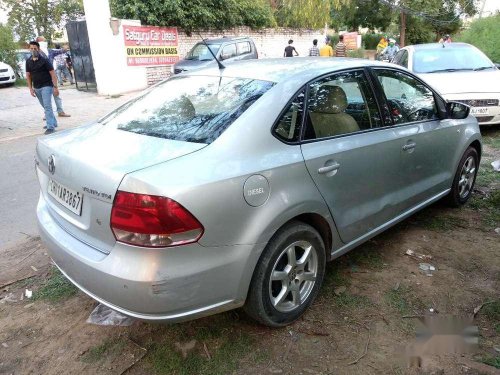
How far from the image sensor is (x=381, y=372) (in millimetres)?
2398

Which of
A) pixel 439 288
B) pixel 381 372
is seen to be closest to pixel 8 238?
pixel 381 372

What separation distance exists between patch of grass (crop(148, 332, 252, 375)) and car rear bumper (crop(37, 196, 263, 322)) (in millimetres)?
355

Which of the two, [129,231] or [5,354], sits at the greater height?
[129,231]

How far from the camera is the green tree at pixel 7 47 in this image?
17.9 metres

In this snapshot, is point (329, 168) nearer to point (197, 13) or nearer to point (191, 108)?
point (191, 108)

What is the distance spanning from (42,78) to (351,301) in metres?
8.23

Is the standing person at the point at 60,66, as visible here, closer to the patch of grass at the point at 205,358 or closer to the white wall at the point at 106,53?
the white wall at the point at 106,53

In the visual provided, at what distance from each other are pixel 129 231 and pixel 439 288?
7.36 feet

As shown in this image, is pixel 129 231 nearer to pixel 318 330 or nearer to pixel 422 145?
pixel 318 330

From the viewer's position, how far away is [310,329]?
2740mm

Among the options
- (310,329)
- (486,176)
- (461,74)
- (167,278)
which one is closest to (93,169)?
(167,278)

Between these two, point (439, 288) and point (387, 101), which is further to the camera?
point (387, 101)

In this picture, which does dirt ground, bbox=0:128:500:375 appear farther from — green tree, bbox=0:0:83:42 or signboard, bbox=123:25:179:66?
green tree, bbox=0:0:83:42

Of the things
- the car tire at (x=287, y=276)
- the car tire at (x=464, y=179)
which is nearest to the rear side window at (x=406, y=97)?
the car tire at (x=464, y=179)
